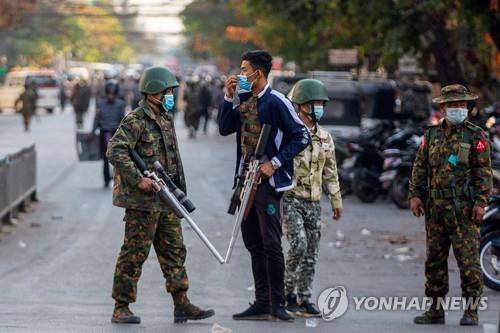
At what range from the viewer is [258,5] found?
3225 centimetres

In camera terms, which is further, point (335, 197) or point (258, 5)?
point (258, 5)

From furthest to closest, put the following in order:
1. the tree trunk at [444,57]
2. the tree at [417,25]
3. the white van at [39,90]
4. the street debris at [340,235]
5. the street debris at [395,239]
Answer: the white van at [39,90] < the tree trunk at [444,57] < the tree at [417,25] < the street debris at [340,235] < the street debris at [395,239]

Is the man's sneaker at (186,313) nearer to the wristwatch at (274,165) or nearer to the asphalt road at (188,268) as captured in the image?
the asphalt road at (188,268)

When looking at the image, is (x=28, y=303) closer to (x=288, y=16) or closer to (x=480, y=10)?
(x=480, y=10)

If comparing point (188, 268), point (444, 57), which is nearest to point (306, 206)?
point (188, 268)

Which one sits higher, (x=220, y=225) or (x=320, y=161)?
(x=320, y=161)

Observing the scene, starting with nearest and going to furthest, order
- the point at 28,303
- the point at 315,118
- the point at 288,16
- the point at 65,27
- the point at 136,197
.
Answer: the point at 136,197, the point at 315,118, the point at 28,303, the point at 288,16, the point at 65,27

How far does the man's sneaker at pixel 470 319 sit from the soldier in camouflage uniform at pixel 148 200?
6.25 ft

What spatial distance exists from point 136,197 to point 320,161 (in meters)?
1.76

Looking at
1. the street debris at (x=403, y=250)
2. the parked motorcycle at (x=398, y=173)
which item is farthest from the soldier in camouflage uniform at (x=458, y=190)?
the parked motorcycle at (x=398, y=173)

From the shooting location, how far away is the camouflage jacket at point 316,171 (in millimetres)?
10266

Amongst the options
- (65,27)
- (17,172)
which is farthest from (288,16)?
(65,27)

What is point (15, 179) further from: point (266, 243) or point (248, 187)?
point (248, 187)

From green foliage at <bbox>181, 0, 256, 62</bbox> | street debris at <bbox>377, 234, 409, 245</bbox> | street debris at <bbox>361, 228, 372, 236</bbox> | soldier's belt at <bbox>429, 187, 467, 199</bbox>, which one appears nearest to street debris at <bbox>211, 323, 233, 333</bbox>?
soldier's belt at <bbox>429, 187, 467, 199</bbox>
